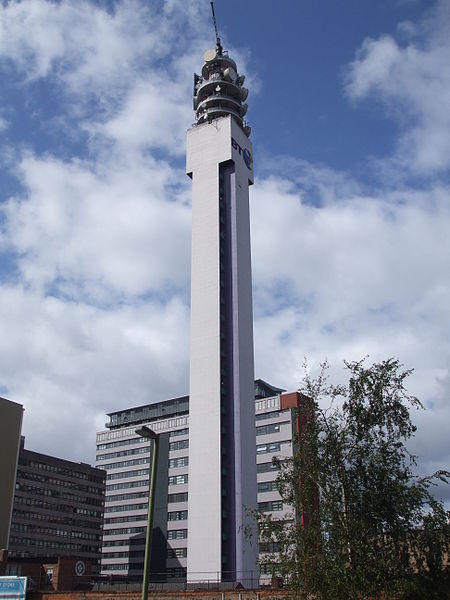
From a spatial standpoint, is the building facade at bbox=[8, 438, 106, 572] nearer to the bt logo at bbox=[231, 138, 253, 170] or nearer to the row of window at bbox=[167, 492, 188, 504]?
the row of window at bbox=[167, 492, 188, 504]

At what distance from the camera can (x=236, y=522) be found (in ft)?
228

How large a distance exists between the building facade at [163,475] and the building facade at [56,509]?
666cm

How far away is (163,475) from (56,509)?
29.6m

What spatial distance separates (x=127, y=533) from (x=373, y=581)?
332ft

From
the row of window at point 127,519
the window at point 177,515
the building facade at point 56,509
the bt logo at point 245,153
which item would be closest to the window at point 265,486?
the window at point 177,515

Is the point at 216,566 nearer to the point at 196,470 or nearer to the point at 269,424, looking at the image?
the point at 196,470

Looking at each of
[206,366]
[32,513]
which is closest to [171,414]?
[32,513]

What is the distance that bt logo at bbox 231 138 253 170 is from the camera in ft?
291

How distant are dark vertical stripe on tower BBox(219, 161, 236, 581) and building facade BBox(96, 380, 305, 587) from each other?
4479mm

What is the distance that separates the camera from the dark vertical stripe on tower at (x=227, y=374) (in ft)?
226

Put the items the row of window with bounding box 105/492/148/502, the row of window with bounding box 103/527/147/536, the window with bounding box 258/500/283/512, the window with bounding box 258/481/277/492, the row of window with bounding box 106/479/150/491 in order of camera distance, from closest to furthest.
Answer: the window with bounding box 258/500/283/512 → the window with bounding box 258/481/277/492 → the row of window with bounding box 103/527/147/536 → the row of window with bounding box 105/492/148/502 → the row of window with bounding box 106/479/150/491

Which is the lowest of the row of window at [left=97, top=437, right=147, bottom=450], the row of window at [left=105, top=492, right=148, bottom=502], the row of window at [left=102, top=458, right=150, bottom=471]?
the row of window at [left=105, top=492, right=148, bottom=502]

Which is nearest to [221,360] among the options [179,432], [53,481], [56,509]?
[179,432]

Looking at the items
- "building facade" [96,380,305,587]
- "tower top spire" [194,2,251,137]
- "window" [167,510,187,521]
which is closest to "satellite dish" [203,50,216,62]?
"tower top spire" [194,2,251,137]
